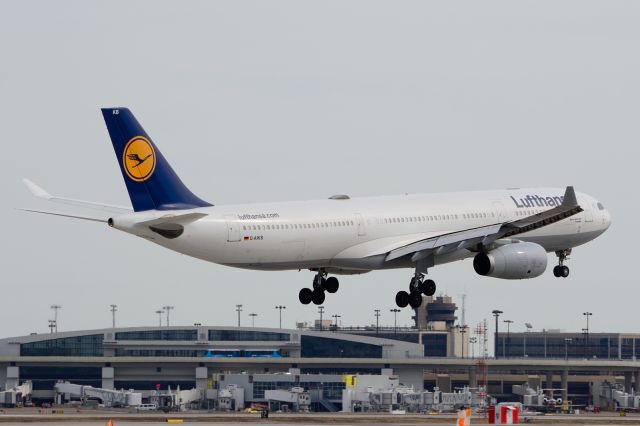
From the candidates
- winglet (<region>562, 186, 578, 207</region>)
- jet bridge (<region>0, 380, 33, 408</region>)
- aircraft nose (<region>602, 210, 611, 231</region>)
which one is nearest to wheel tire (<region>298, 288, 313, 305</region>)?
winglet (<region>562, 186, 578, 207</region>)

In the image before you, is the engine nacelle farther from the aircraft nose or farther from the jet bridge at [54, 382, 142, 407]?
the jet bridge at [54, 382, 142, 407]

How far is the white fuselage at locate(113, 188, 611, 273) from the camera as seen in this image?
7112 centimetres

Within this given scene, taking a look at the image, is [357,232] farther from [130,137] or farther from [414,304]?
[130,137]

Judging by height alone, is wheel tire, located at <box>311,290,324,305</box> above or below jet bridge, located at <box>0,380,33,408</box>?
above

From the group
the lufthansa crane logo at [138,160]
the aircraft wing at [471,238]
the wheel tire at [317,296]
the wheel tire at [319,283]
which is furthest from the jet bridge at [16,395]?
the lufthansa crane logo at [138,160]

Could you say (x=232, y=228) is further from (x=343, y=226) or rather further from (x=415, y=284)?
(x=415, y=284)

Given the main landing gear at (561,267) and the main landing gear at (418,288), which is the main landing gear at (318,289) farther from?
the main landing gear at (561,267)

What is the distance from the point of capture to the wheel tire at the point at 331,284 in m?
80.9

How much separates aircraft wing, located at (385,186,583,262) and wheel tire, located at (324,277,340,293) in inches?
191

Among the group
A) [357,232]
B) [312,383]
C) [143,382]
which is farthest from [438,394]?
[357,232]

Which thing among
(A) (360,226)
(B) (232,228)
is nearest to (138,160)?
(B) (232,228)

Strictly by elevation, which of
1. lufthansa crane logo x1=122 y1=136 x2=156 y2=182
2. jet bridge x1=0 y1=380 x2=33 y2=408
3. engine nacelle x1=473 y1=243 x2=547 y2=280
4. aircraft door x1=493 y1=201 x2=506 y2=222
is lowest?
jet bridge x1=0 y1=380 x2=33 y2=408

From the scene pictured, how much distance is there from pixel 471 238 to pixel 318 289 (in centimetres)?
1000

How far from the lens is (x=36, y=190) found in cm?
7569
